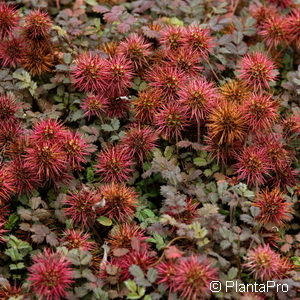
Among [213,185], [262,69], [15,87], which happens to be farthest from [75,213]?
[262,69]

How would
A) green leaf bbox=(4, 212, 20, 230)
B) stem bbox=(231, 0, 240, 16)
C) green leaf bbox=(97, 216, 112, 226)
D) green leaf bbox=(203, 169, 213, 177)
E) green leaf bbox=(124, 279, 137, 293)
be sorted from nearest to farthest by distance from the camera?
green leaf bbox=(124, 279, 137, 293) → green leaf bbox=(97, 216, 112, 226) → green leaf bbox=(4, 212, 20, 230) → green leaf bbox=(203, 169, 213, 177) → stem bbox=(231, 0, 240, 16)

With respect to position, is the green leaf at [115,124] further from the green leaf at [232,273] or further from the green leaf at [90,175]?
the green leaf at [232,273]

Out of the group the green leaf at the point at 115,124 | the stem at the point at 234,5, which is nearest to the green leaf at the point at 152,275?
the green leaf at the point at 115,124

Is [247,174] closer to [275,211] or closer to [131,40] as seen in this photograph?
[275,211]

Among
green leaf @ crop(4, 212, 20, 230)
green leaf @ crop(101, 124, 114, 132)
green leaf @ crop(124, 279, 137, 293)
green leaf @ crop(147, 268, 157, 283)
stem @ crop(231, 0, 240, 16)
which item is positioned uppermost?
stem @ crop(231, 0, 240, 16)

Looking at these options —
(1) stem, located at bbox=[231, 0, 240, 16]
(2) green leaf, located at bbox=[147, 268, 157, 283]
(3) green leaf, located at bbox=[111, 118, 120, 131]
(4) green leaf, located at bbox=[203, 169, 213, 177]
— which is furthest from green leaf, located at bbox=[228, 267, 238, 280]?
(1) stem, located at bbox=[231, 0, 240, 16]

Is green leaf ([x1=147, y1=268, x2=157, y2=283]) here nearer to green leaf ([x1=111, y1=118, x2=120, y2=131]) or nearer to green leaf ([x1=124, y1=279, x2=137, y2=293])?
green leaf ([x1=124, y1=279, x2=137, y2=293])

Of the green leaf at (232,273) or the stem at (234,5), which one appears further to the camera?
the stem at (234,5)

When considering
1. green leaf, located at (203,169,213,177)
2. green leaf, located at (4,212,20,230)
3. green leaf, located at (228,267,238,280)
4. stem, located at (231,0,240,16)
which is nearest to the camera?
green leaf, located at (228,267,238,280)
